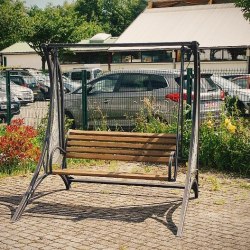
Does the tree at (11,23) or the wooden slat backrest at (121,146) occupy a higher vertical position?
the tree at (11,23)

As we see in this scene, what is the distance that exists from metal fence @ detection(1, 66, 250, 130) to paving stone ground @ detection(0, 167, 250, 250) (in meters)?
2.88

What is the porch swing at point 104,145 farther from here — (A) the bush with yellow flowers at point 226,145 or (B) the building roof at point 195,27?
(B) the building roof at point 195,27

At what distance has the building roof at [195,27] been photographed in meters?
34.0

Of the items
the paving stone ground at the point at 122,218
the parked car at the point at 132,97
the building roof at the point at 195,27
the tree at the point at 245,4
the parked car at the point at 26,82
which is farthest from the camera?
the building roof at the point at 195,27

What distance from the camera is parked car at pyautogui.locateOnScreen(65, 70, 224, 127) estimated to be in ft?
34.2

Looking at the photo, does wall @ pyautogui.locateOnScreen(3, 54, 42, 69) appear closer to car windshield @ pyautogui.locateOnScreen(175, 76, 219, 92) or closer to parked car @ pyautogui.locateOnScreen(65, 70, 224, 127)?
parked car @ pyautogui.locateOnScreen(65, 70, 224, 127)

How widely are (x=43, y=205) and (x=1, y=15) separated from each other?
3360cm

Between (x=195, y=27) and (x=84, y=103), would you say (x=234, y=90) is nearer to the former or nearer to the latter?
(x=84, y=103)

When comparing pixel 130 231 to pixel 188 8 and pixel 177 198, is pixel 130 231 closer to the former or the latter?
pixel 177 198

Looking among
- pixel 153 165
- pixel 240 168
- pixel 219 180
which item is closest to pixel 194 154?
pixel 219 180

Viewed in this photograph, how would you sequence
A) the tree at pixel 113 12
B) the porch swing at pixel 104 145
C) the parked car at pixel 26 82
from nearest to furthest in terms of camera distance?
the porch swing at pixel 104 145
the parked car at pixel 26 82
the tree at pixel 113 12

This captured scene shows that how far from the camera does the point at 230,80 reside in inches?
523

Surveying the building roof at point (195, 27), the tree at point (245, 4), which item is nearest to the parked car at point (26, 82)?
the building roof at point (195, 27)

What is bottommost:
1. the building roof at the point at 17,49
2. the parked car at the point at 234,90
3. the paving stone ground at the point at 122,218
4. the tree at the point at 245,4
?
the paving stone ground at the point at 122,218
